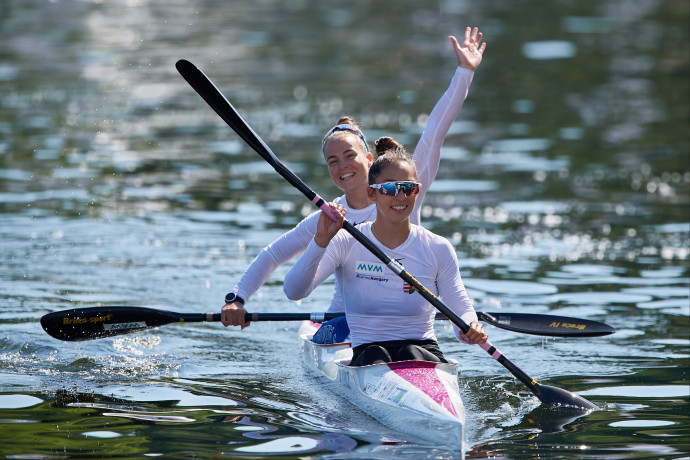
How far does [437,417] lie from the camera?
614 centimetres

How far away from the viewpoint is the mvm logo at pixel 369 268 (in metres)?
6.81

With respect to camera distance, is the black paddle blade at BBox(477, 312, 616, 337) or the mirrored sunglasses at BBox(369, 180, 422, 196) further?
the black paddle blade at BBox(477, 312, 616, 337)

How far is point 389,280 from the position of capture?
6.80 m

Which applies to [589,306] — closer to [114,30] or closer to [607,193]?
[607,193]

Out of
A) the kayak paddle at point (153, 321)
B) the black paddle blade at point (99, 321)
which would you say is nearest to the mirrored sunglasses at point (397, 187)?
the kayak paddle at point (153, 321)

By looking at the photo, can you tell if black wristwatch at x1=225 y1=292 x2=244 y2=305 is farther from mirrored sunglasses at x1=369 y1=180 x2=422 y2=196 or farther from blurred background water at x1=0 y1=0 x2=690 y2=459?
mirrored sunglasses at x1=369 y1=180 x2=422 y2=196

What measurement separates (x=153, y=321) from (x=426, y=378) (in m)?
2.79

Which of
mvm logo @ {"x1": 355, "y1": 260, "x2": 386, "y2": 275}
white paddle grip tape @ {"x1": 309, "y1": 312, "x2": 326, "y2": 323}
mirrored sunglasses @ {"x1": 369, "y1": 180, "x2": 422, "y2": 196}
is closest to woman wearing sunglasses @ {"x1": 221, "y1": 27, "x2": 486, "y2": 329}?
white paddle grip tape @ {"x1": 309, "y1": 312, "x2": 326, "y2": 323}

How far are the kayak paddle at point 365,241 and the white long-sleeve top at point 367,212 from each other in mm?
565

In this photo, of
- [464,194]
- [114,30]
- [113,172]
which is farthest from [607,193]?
[114,30]

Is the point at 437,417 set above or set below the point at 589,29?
below

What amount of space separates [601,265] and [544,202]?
3157 millimetres

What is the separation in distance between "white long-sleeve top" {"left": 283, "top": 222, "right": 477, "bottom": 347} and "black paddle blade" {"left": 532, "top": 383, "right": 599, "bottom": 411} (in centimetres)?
88

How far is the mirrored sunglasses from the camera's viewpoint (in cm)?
651
